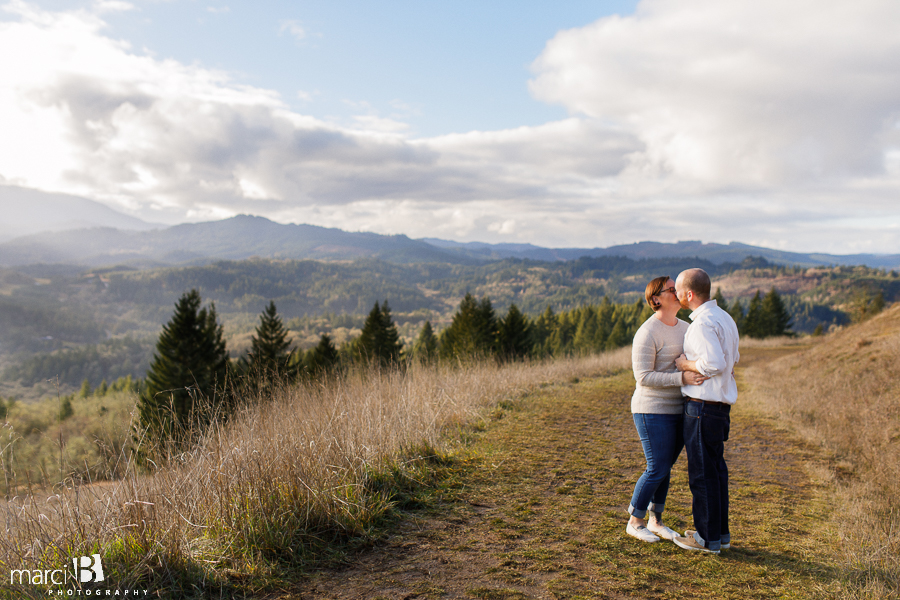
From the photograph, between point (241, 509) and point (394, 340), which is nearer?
point (241, 509)

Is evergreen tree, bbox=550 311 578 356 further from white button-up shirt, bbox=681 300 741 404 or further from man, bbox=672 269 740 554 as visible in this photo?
white button-up shirt, bbox=681 300 741 404

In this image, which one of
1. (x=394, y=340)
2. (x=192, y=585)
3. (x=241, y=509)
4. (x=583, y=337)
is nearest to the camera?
(x=192, y=585)

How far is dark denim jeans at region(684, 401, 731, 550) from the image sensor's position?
323cm

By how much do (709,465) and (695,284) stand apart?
137 cm

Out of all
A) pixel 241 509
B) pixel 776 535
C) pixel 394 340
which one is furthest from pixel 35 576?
pixel 394 340

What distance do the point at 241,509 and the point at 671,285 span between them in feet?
12.1

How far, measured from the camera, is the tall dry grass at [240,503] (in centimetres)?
268

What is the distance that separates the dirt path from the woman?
546 mm

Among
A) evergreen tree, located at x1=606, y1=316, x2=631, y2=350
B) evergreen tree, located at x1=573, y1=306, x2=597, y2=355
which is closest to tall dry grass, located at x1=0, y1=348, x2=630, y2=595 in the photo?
evergreen tree, located at x1=606, y1=316, x2=631, y2=350

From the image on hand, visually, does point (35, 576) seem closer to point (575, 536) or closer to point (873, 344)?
point (575, 536)

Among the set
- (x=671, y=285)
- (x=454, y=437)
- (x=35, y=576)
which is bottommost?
(x=454, y=437)

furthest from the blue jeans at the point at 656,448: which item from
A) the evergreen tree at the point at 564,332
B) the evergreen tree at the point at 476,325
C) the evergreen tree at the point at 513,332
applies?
the evergreen tree at the point at 564,332

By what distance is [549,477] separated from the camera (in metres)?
5.11

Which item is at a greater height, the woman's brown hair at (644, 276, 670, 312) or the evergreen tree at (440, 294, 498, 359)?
the woman's brown hair at (644, 276, 670, 312)
